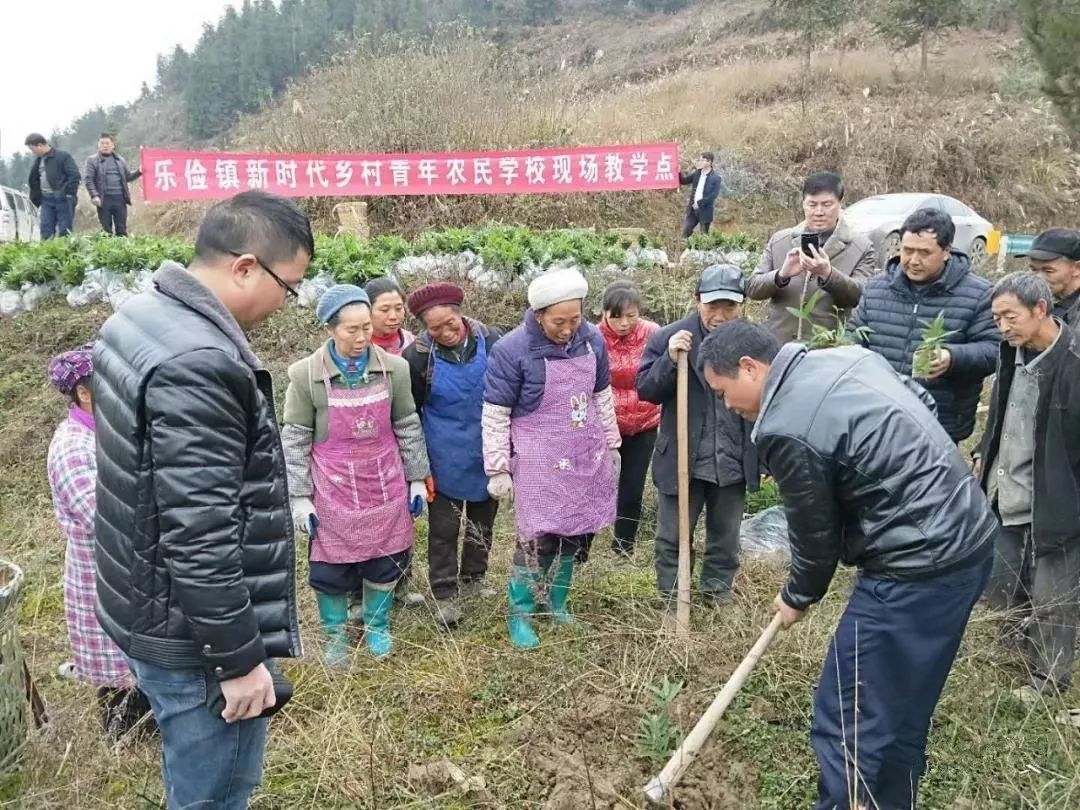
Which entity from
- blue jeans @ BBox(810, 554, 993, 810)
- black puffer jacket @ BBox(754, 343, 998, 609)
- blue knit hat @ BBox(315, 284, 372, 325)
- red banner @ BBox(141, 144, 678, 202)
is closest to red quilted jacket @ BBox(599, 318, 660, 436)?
blue knit hat @ BBox(315, 284, 372, 325)

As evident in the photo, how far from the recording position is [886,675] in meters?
1.92

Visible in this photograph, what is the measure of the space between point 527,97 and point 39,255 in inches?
298

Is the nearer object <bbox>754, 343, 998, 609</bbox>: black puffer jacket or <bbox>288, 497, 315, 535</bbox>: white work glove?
<bbox>754, 343, 998, 609</bbox>: black puffer jacket

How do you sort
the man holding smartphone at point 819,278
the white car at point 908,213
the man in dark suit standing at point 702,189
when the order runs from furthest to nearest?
1. the man in dark suit standing at point 702,189
2. the white car at point 908,213
3. the man holding smartphone at point 819,278

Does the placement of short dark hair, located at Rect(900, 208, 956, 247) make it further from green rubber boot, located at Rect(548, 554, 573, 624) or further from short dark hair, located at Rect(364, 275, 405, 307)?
short dark hair, located at Rect(364, 275, 405, 307)

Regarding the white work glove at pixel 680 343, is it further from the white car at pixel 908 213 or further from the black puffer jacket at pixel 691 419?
the white car at pixel 908 213

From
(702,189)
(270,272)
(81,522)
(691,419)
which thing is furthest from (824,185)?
(702,189)

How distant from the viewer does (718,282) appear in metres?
2.97

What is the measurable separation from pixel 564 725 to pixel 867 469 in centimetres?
131

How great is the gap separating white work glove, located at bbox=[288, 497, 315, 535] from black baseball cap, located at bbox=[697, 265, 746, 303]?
166cm

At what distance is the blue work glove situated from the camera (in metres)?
3.11

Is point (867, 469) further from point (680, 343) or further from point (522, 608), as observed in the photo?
point (522, 608)

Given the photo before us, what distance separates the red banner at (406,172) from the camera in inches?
335

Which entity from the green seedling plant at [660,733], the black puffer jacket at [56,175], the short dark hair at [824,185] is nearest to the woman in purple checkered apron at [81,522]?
the green seedling plant at [660,733]
